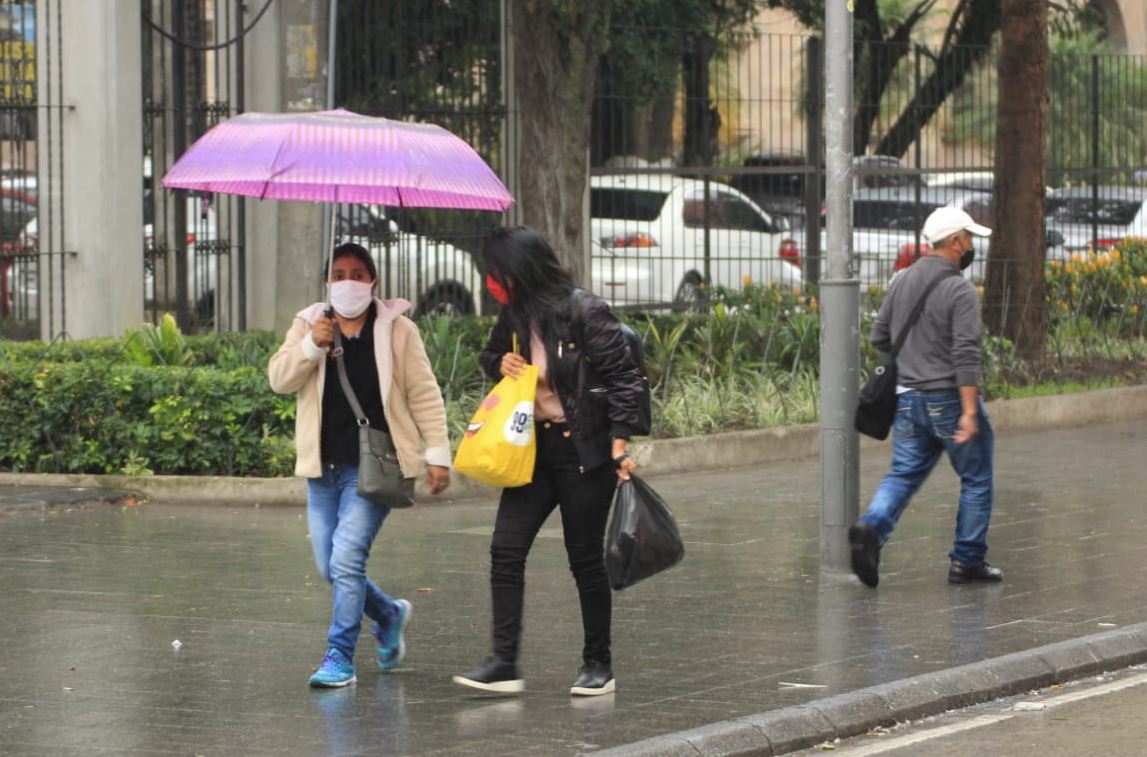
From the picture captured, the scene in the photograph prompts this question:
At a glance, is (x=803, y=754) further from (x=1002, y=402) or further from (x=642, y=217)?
(x=642, y=217)

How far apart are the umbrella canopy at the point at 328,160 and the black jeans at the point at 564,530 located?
3.48 feet

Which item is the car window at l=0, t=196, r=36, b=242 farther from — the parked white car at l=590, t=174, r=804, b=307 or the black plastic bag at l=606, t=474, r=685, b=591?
the black plastic bag at l=606, t=474, r=685, b=591

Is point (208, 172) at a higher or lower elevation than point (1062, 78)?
lower

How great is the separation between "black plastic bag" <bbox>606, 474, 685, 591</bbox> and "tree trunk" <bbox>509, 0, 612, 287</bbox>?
828cm

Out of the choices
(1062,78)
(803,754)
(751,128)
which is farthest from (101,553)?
(1062,78)

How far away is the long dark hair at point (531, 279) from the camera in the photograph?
7.26 meters

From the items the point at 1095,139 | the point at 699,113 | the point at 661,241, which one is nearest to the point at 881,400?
the point at 661,241

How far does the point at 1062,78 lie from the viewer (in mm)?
22203

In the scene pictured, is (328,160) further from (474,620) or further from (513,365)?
(474,620)

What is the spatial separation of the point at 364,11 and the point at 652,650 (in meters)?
9.24

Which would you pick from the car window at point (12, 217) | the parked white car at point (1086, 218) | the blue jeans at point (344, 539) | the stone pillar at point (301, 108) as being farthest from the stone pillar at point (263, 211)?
the parked white car at point (1086, 218)

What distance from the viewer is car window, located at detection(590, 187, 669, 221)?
61.5ft

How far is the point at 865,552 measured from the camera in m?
9.30

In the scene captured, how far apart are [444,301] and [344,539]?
10.4 m
